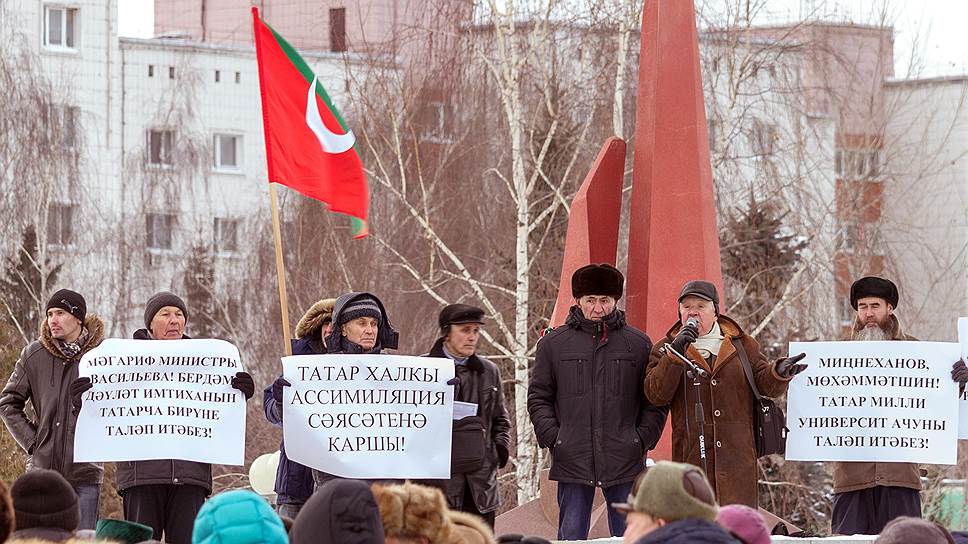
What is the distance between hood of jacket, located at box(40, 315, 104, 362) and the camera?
10.3 meters

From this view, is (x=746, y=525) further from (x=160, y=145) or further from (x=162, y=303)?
(x=160, y=145)

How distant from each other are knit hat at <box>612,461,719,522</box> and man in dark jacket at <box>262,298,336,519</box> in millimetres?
4165

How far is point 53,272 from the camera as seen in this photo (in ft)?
107

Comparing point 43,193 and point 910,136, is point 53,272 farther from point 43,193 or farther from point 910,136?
point 910,136

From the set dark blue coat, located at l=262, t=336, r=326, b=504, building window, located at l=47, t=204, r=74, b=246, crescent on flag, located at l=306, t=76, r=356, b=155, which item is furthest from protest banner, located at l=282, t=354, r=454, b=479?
building window, located at l=47, t=204, r=74, b=246

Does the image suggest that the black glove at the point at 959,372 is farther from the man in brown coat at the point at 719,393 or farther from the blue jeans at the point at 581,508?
the blue jeans at the point at 581,508

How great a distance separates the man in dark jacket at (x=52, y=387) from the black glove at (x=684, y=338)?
127 inches

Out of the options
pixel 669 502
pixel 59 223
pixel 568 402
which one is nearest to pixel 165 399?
pixel 568 402

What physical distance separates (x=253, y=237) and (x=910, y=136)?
1571 cm

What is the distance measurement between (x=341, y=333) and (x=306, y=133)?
364cm

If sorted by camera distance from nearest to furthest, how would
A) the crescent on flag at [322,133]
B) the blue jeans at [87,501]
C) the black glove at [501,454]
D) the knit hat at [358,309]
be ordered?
the knit hat at [358,309], the black glove at [501,454], the blue jeans at [87,501], the crescent on flag at [322,133]

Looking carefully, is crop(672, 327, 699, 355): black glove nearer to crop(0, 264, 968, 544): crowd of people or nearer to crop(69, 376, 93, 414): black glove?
crop(0, 264, 968, 544): crowd of people

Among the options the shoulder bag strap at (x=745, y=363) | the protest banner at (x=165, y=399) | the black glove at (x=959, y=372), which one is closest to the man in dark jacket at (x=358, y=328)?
the protest banner at (x=165, y=399)

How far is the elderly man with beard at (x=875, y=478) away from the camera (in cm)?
1054
